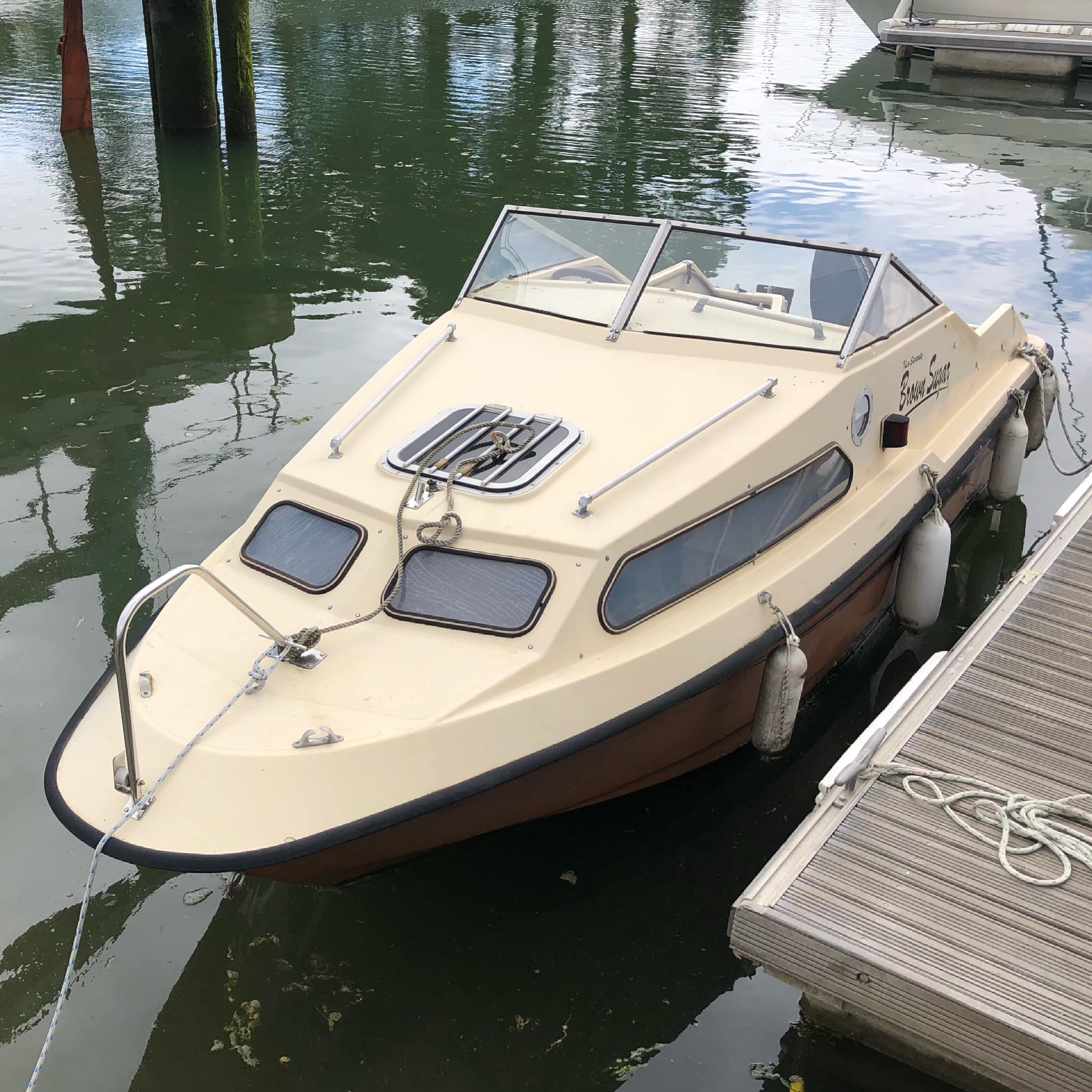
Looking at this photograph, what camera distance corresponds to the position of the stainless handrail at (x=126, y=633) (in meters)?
3.59

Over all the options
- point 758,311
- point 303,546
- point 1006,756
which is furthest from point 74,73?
point 1006,756

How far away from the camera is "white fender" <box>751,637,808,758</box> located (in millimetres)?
4840

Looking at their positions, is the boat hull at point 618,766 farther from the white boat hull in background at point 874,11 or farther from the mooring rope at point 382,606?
the white boat hull in background at point 874,11

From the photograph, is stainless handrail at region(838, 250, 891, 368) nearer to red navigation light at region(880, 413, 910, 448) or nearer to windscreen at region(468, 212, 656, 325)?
red navigation light at region(880, 413, 910, 448)

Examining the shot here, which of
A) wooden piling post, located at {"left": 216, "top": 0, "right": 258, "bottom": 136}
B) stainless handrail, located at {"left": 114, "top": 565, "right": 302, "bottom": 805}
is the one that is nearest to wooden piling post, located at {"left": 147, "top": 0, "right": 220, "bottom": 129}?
wooden piling post, located at {"left": 216, "top": 0, "right": 258, "bottom": 136}

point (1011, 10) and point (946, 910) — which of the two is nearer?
point (946, 910)

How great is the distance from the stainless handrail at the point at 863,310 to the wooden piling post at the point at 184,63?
12.3 metres

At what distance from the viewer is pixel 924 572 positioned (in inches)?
235

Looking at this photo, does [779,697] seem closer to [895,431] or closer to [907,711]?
[907,711]

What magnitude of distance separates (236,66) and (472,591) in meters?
13.8

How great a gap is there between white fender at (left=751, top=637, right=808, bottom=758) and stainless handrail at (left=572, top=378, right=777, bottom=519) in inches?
39.0

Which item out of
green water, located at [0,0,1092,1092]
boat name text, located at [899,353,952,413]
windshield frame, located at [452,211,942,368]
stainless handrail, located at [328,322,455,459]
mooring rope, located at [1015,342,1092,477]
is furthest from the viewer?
mooring rope, located at [1015,342,1092,477]

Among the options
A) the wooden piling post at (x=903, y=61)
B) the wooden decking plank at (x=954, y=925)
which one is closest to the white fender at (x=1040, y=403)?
the wooden decking plank at (x=954, y=925)

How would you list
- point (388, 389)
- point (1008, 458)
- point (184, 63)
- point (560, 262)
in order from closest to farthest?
1. point (388, 389)
2. point (560, 262)
3. point (1008, 458)
4. point (184, 63)
